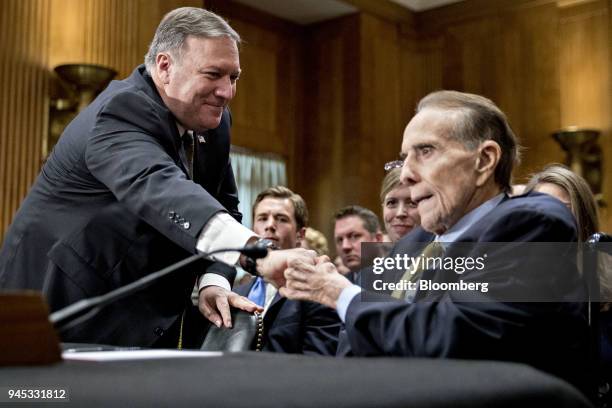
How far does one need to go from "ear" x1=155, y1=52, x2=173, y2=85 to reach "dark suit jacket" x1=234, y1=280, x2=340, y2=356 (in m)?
1.22

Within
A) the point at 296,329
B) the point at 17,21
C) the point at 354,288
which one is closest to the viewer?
the point at 354,288

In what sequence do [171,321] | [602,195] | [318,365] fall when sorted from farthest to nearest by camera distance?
1. [602,195]
2. [171,321]
3. [318,365]

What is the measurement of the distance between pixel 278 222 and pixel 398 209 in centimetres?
71

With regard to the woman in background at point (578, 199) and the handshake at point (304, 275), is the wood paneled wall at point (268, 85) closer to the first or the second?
the woman in background at point (578, 199)

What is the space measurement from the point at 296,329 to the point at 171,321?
1107 millimetres

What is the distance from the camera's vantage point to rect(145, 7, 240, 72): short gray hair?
8.02ft

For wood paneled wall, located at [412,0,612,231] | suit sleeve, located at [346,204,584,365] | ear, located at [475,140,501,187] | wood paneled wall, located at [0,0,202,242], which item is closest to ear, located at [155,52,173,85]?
ear, located at [475,140,501,187]

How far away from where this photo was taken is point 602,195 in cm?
730

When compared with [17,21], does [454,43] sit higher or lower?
higher

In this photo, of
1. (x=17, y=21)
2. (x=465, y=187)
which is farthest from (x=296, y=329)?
(x=17, y=21)

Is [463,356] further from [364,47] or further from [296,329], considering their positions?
[364,47]

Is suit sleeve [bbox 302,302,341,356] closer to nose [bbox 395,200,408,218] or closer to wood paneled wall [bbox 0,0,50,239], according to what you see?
nose [bbox 395,200,408,218]

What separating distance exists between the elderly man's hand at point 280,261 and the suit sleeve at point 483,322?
8.7 inches

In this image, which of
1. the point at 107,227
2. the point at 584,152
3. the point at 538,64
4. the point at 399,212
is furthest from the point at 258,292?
the point at 538,64
